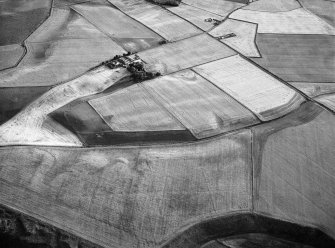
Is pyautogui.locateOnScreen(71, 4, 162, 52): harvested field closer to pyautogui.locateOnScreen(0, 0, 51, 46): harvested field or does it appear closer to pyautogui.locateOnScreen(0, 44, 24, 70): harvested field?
pyautogui.locateOnScreen(0, 0, 51, 46): harvested field

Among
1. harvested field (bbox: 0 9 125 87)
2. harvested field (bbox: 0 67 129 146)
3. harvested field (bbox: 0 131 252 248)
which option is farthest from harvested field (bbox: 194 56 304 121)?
harvested field (bbox: 0 9 125 87)

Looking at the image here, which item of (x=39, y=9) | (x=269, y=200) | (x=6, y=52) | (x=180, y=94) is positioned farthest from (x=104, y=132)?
(x=39, y=9)

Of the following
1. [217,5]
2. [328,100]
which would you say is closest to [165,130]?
[328,100]

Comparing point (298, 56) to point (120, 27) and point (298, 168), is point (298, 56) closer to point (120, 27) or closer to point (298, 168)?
point (298, 168)

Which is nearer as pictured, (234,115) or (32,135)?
(32,135)

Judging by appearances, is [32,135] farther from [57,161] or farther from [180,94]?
[180,94]

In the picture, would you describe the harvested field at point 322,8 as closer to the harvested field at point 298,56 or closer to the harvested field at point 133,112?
the harvested field at point 298,56
